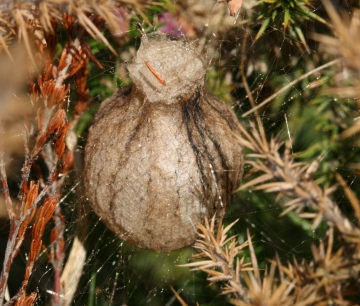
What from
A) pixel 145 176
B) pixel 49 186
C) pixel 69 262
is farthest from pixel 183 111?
pixel 69 262

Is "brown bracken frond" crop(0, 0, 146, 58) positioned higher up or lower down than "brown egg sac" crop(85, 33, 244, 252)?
higher up

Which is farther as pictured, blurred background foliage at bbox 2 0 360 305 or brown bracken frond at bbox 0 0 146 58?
blurred background foliage at bbox 2 0 360 305

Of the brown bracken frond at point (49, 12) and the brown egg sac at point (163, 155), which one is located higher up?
the brown bracken frond at point (49, 12)

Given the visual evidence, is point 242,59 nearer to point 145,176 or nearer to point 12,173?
point 145,176

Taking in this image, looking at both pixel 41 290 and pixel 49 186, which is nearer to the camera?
pixel 49 186

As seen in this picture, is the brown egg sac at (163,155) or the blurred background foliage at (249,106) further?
the blurred background foliage at (249,106)
